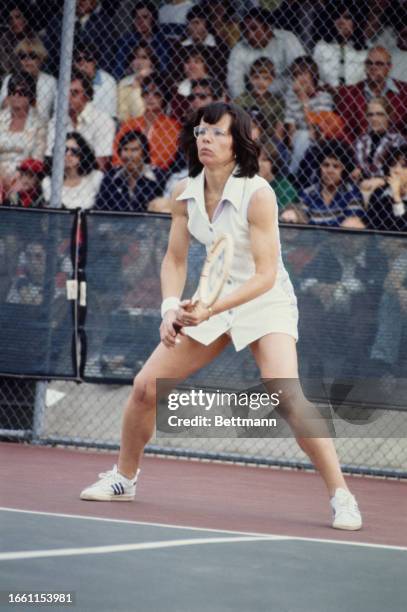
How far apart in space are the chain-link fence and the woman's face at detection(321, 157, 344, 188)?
0.01 metres

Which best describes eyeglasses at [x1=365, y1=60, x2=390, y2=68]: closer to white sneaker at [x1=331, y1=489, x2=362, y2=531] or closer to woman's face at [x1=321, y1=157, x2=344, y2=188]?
woman's face at [x1=321, y1=157, x2=344, y2=188]

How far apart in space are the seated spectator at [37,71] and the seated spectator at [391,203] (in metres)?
2.84

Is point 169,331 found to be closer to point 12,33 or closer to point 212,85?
point 212,85

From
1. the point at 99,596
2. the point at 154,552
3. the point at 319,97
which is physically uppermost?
the point at 319,97

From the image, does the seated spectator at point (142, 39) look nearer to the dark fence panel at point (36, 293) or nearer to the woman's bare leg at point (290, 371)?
the dark fence panel at point (36, 293)

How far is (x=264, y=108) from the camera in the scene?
1084 centimetres

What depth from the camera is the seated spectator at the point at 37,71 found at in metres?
A: 10.9

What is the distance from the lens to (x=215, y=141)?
6012mm

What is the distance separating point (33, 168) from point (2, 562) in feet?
21.9

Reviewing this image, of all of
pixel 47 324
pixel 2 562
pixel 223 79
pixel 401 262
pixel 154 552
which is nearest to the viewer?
pixel 2 562

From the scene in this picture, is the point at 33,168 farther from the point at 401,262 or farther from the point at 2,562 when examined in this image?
the point at 2,562

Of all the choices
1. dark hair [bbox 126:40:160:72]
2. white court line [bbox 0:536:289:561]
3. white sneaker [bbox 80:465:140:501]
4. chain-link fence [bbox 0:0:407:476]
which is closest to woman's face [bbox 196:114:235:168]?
white sneaker [bbox 80:465:140:501]

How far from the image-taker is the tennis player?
5.98m

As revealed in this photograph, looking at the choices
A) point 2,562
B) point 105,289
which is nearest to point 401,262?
point 105,289
